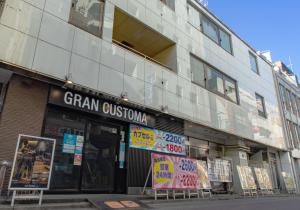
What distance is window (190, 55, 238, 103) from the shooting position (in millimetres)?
13924

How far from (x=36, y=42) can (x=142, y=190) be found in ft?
20.7

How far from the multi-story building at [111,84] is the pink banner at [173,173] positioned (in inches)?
53.9

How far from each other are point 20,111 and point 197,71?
9.66 meters

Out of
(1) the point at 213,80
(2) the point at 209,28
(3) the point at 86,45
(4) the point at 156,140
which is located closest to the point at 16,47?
(3) the point at 86,45

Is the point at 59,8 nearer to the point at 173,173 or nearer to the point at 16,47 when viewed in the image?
the point at 16,47

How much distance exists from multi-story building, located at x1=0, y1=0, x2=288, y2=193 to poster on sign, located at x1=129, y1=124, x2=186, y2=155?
0.26 m

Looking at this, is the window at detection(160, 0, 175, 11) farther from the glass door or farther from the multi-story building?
the glass door

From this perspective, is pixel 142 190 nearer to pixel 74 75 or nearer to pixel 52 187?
pixel 52 187

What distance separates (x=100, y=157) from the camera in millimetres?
8828

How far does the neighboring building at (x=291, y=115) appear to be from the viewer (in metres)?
21.4

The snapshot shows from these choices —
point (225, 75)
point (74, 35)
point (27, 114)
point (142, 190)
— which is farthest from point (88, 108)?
point (225, 75)

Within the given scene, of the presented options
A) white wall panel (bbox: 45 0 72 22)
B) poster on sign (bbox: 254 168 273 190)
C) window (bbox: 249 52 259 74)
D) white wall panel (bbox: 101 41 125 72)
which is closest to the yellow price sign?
white wall panel (bbox: 101 41 125 72)

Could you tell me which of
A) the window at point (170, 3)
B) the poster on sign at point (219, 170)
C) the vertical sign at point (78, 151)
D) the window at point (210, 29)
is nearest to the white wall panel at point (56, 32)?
the vertical sign at point (78, 151)

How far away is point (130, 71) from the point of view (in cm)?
998
